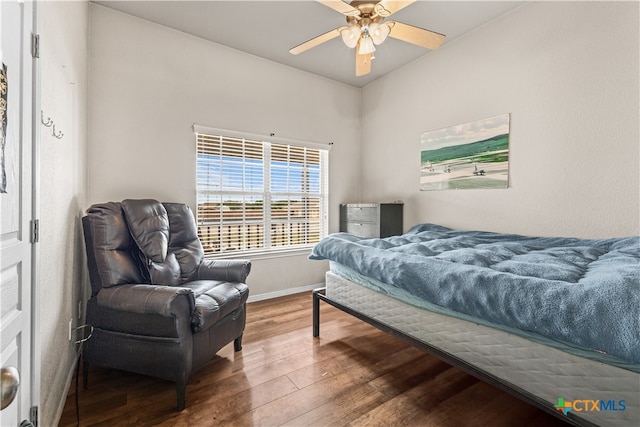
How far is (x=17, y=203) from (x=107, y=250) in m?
1.06

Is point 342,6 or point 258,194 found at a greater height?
point 342,6

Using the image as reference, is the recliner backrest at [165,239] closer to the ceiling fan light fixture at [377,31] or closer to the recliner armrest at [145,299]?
the recliner armrest at [145,299]

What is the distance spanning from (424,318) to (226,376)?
1344 millimetres

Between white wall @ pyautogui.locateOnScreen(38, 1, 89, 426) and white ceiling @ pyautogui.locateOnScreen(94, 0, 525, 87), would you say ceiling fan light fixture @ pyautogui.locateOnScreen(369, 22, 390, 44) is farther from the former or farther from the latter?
white wall @ pyautogui.locateOnScreen(38, 1, 89, 426)

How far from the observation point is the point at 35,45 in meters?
1.09

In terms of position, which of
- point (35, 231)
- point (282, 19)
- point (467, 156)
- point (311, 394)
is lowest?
point (311, 394)

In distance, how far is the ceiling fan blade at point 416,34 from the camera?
2.03 meters

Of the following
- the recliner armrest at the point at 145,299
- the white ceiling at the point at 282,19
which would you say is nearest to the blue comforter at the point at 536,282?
the recliner armrest at the point at 145,299

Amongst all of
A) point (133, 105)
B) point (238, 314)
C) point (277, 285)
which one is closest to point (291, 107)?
point (133, 105)

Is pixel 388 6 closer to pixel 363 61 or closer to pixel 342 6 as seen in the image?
pixel 342 6

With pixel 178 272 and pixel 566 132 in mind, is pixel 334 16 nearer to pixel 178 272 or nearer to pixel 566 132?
pixel 566 132

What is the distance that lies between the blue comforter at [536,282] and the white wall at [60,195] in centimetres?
170

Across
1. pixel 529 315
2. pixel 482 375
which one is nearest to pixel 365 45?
pixel 529 315

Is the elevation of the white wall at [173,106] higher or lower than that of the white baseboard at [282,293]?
higher
